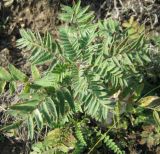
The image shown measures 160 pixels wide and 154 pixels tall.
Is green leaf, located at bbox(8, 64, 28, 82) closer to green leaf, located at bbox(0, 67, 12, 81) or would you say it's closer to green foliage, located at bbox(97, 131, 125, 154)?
green leaf, located at bbox(0, 67, 12, 81)

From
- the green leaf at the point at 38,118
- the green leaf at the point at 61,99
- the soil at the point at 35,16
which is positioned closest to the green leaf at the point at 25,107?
the green leaf at the point at 38,118

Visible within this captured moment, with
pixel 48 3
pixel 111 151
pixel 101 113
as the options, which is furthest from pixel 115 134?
pixel 48 3

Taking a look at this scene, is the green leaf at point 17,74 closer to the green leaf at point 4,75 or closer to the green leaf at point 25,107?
the green leaf at point 4,75

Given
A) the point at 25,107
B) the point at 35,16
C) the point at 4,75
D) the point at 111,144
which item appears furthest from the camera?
the point at 35,16

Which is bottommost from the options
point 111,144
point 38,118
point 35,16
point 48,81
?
point 111,144

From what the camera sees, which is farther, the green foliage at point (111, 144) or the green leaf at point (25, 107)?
the green foliage at point (111, 144)

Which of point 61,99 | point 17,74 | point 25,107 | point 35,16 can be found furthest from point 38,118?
point 35,16

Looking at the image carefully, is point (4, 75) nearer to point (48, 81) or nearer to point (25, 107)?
point (48, 81)

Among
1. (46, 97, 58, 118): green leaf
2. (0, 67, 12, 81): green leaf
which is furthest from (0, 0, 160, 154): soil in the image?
(46, 97, 58, 118): green leaf

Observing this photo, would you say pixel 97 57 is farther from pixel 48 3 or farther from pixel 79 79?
pixel 48 3
